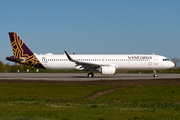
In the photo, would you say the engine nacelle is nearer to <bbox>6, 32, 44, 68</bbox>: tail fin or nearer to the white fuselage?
the white fuselage

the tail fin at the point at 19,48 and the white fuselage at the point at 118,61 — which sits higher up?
the tail fin at the point at 19,48

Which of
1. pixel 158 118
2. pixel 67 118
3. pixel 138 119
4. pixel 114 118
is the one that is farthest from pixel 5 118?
pixel 158 118

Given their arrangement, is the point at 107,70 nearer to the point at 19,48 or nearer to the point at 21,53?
the point at 21,53

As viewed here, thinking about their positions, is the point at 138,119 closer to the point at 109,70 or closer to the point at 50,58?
the point at 109,70

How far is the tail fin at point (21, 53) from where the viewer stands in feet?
131

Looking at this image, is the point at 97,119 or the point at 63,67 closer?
the point at 97,119

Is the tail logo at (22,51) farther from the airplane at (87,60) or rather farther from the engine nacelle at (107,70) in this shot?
the engine nacelle at (107,70)

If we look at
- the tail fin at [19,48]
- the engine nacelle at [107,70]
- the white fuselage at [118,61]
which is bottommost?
the engine nacelle at [107,70]

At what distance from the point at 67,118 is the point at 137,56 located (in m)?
31.7

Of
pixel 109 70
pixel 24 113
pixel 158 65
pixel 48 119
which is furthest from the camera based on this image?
pixel 158 65

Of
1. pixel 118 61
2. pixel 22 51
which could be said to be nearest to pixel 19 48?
pixel 22 51

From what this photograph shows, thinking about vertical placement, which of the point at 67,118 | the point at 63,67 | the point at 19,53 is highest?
the point at 19,53

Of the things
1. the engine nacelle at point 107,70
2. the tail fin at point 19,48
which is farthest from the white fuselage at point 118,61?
the engine nacelle at point 107,70

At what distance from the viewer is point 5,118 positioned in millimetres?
9383
